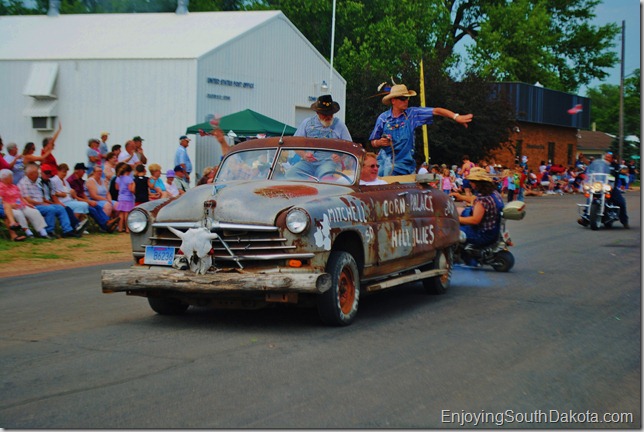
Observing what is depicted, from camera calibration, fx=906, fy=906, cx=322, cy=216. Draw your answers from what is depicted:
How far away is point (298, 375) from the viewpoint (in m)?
6.39

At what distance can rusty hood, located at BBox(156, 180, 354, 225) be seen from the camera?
8.10 m

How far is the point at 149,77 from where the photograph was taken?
2884cm

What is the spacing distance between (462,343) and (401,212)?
232 cm

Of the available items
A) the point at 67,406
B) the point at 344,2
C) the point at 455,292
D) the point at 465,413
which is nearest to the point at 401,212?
the point at 455,292

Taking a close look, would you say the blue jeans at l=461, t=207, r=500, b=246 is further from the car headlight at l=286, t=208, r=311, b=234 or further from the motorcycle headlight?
the motorcycle headlight

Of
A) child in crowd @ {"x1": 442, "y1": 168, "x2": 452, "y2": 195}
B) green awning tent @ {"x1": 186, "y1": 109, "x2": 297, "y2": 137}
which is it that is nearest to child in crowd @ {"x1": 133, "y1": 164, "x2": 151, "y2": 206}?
green awning tent @ {"x1": 186, "y1": 109, "x2": 297, "y2": 137}

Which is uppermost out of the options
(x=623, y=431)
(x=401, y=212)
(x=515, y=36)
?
(x=515, y=36)

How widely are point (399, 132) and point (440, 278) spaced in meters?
2.07

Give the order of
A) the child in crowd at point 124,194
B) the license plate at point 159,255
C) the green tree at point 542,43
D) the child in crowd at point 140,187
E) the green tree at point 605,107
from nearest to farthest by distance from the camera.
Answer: the license plate at point 159,255 → the child in crowd at point 140,187 → the child in crowd at point 124,194 → the green tree at point 542,43 → the green tree at point 605,107

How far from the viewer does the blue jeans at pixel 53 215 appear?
17.0 metres

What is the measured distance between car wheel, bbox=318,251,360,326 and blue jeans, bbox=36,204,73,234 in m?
9.97

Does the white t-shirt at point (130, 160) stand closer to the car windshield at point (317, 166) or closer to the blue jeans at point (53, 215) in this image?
the blue jeans at point (53, 215)

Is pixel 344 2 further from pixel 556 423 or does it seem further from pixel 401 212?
pixel 556 423

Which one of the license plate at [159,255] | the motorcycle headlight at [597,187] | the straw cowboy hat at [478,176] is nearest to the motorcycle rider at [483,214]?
the straw cowboy hat at [478,176]
